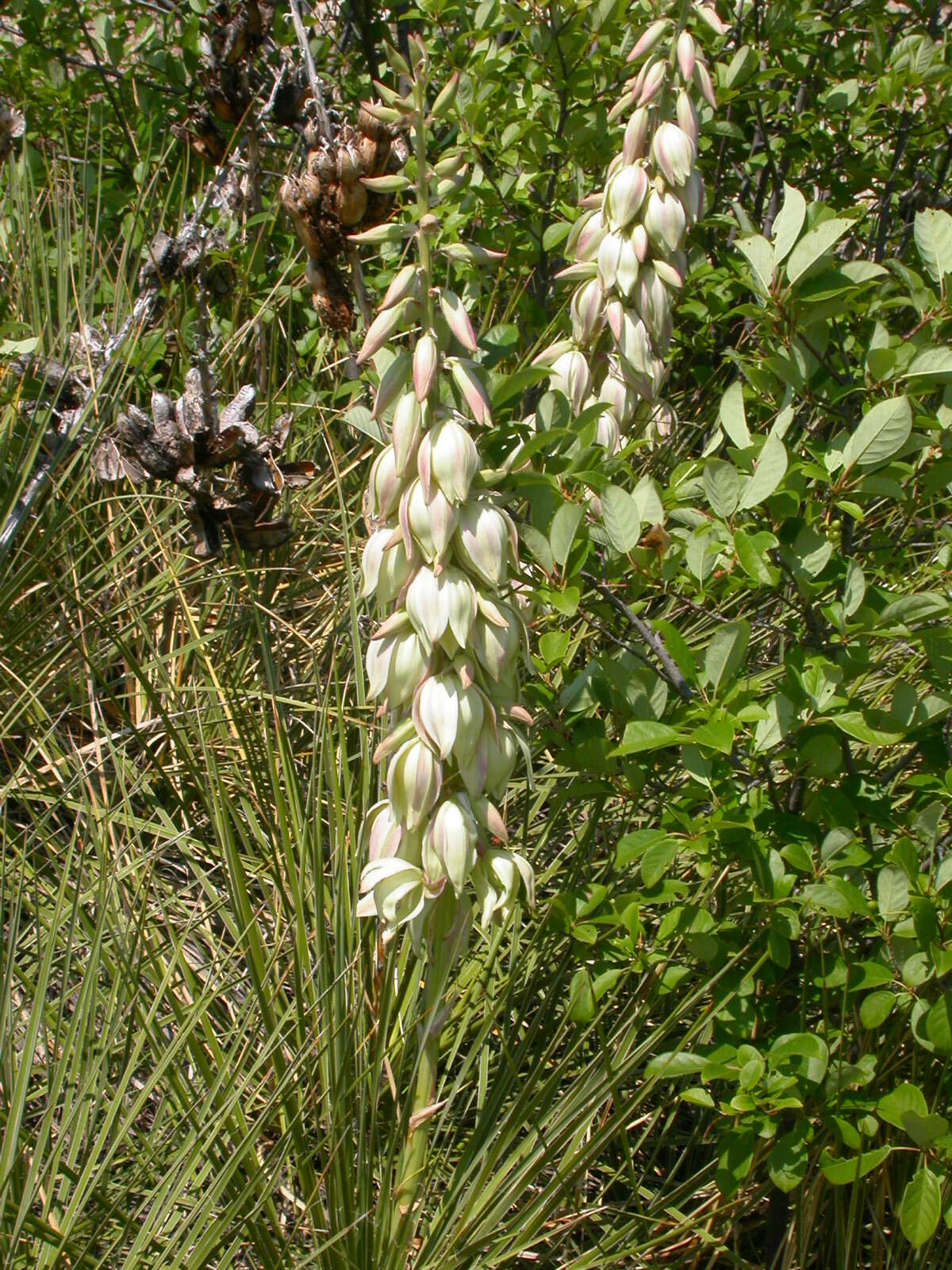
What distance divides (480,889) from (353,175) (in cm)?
129

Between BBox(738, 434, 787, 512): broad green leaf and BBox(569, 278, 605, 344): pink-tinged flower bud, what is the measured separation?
54 centimetres

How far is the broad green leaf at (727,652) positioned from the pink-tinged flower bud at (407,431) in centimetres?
40

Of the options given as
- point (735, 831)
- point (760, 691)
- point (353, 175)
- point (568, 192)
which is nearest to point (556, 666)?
point (760, 691)

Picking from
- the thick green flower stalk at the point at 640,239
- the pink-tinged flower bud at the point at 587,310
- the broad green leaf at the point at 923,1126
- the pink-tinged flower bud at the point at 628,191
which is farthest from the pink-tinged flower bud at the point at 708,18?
the broad green leaf at the point at 923,1126

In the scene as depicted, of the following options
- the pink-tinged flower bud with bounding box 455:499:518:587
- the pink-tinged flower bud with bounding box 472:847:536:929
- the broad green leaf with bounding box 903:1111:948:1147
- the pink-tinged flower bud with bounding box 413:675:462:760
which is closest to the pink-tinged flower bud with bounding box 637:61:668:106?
the pink-tinged flower bud with bounding box 455:499:518:587

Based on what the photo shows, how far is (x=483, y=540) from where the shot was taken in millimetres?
1083

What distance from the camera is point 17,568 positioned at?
2273 mm

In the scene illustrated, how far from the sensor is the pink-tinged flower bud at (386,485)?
1.10 meters

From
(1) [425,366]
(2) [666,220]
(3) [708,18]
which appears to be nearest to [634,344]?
(2) [666,220]

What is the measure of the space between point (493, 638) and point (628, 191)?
830 mm

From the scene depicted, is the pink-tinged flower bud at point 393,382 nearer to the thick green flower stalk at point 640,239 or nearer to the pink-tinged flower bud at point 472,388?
the pink-tinged flower bud at point 472,388

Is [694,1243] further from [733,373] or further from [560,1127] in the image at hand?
[733,373]

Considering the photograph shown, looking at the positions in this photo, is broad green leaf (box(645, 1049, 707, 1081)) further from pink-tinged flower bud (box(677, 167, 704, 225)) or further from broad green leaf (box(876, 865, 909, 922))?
pink-tinged flower bud (box(677, 167, 704, 225))

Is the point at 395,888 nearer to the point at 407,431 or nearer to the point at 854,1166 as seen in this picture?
the point at 407,431
